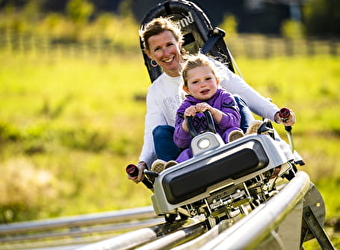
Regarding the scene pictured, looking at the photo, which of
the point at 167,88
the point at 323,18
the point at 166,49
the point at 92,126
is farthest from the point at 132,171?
the point at 323,18

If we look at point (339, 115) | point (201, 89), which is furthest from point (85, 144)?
point (201, 89)

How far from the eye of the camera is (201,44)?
564 centimetres

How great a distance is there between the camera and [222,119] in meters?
3.93

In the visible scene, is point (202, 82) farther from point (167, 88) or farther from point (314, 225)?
point (314, 225)

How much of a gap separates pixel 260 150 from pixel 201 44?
2290 mm

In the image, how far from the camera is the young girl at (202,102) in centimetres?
392

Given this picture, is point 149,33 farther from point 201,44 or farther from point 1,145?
point 1,145

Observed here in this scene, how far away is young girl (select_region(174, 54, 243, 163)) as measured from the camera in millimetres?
3924

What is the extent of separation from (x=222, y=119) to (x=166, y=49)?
111 cm

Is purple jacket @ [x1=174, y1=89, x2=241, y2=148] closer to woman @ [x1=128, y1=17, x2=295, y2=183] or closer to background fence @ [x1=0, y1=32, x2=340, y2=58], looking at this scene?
woman @ [x1=128, y1=17, x2=295, y2=183]

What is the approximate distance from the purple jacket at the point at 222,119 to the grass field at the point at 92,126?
3609mm

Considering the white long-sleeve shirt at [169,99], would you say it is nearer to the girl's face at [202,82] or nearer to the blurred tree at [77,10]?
the girl's face at [202,82]

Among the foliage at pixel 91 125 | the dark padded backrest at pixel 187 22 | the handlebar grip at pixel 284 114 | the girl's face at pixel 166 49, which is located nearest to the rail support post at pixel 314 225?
the handlebar grip at pixel 284 114

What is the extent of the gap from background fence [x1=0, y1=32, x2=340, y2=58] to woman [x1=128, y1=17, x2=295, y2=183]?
110ft
